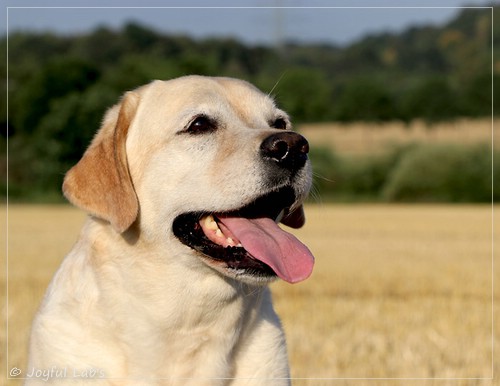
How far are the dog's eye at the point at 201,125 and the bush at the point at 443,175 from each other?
32399 millimetres

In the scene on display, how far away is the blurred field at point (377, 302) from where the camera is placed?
7.81 m

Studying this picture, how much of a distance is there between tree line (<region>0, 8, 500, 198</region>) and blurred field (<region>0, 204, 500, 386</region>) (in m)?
7.82

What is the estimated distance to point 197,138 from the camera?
15.9ft

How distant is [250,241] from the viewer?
4.58 metres

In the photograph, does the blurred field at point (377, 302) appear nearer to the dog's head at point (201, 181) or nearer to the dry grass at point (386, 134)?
the dog's head at point (201, 181)

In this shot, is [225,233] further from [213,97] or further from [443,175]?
[443,175]

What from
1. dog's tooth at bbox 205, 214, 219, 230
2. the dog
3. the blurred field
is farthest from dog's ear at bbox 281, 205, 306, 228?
dog's tooth at bbox 205, 214, 219, 230

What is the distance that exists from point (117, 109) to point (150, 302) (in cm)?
118

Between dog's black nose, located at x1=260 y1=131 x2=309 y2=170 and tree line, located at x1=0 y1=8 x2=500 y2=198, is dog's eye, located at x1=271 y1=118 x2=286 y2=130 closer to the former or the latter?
dog's black nose, located at x1=260 y1=131 x2=309 y2=170

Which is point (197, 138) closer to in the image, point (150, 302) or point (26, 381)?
point (150, 302)

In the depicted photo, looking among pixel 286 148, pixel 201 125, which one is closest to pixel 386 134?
pixel 201 125

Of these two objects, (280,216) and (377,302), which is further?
(377,302)

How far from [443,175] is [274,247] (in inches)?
1370

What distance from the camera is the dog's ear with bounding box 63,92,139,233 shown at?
15.1 feet
